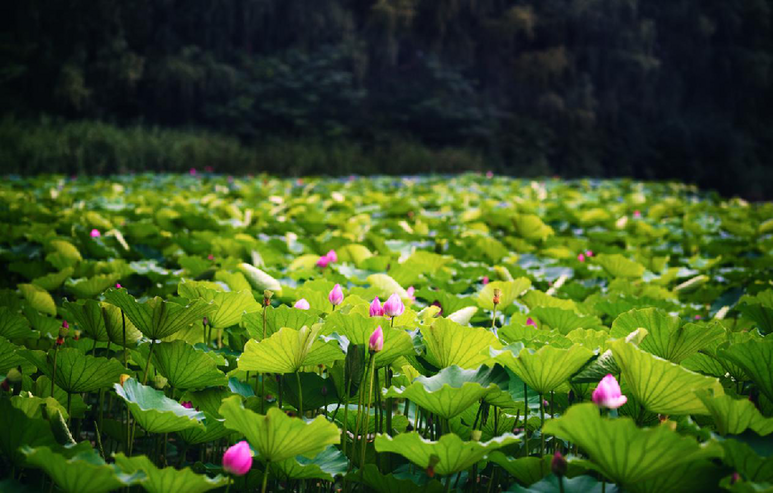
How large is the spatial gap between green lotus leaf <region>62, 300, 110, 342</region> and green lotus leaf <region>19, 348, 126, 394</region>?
0.08 m

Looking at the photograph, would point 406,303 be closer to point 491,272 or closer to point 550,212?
point 491,272

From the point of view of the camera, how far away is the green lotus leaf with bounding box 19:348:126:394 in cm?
89

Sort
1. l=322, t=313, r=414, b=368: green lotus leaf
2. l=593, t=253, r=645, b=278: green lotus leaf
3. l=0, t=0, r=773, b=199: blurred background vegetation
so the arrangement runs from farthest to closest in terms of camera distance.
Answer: l=0, t=0, r=773, b=199: blurred background vegetation < l=593, t=253, r=645, b=278: green lotus leaf < l=322, t=313, r=414, b=368: green lotus leaf

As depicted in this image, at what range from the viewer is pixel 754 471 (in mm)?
627

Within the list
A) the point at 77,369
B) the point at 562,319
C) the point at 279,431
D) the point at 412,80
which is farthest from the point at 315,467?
the point at 412,80

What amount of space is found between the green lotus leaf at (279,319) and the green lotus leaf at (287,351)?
0.10 m

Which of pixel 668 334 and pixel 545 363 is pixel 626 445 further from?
pixel 668 334

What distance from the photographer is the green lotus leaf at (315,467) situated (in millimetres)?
738

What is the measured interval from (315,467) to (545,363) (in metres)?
0.31

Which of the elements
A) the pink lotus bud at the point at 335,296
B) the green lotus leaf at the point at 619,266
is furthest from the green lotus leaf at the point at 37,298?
the green lotus leaf at the point at 619,266

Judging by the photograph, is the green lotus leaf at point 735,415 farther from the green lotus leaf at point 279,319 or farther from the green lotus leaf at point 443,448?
the green lotus leaf at point 279,319

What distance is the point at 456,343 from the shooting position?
86 cm

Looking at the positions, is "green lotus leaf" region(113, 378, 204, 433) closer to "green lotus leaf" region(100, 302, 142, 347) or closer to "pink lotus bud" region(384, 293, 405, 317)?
"green lotus leaf" region(100, 302, 142, 347)

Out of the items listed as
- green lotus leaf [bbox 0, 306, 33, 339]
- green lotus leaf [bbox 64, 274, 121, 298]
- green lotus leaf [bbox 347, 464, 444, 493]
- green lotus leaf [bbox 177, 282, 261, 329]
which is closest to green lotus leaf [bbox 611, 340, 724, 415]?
green lotus leaf [bbox 347, 464, 444, 493]
